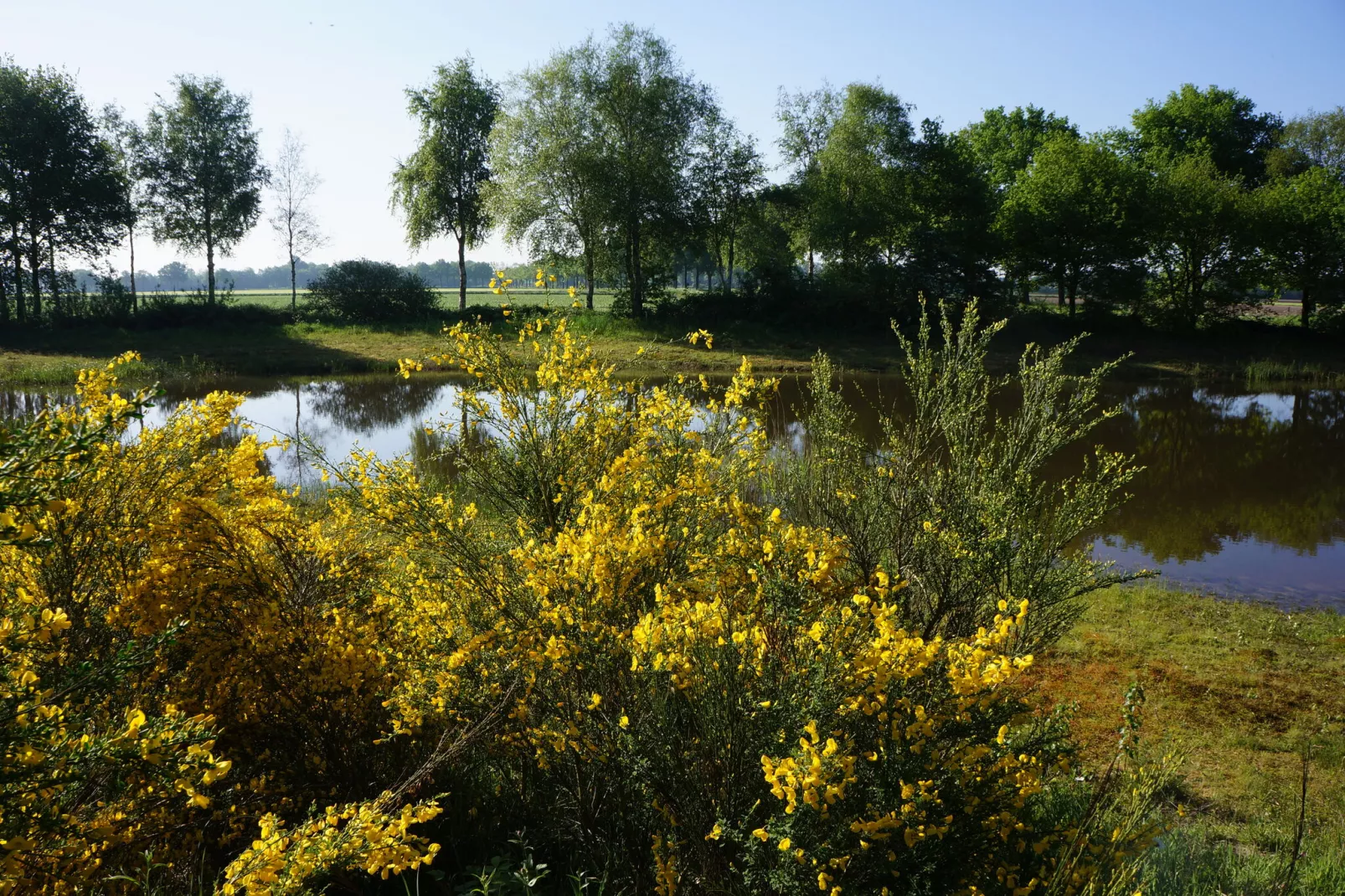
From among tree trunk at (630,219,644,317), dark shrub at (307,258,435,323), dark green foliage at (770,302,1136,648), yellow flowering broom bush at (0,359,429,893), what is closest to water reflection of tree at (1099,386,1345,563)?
dark green foliage at (770,302,1136,648)

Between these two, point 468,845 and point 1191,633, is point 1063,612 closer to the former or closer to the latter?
point 468,845

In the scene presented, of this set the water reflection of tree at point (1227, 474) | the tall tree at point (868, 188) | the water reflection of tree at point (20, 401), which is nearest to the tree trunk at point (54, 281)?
the water reflection of tree at point (20, 401)

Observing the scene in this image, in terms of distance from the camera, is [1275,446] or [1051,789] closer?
[1051,789]

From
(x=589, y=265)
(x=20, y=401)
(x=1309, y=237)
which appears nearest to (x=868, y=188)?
(x=589, y=265)

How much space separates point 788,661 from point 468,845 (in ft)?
5.65

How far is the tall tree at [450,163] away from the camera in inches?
1389

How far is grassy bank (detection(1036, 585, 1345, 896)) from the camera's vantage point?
4.07 metres

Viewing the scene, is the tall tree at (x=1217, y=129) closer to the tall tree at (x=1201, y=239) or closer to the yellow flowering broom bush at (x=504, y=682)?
the tall tree at (x=1201, y=239)

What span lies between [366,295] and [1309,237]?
36380mm

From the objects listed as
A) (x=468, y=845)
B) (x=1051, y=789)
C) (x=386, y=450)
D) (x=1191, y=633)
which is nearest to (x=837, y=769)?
(x=468, y=845)

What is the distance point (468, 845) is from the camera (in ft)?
12.0

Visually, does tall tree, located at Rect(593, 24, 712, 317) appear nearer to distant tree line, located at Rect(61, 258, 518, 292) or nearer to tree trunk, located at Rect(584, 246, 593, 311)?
tree trunk, located at Rect(584, 246, 593, 311)

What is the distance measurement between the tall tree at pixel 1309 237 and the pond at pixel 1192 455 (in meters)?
8.39

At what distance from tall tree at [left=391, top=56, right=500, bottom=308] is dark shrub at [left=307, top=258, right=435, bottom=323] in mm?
2010
